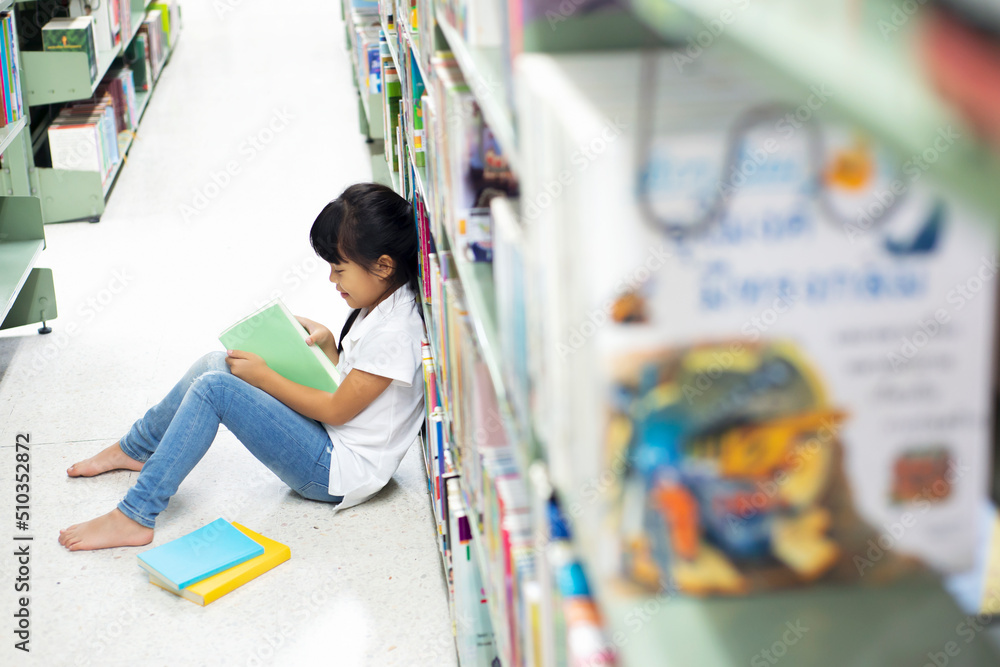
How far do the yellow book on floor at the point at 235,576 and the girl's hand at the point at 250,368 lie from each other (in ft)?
1.10

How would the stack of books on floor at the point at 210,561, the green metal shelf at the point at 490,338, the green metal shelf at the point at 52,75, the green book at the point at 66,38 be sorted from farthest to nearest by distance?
the green book at the point at 66,38 → the green metal shelf at the point at 52,75 → the stack of books on floor at the point at 210,561 → the green metal shelf at the point at 490,338

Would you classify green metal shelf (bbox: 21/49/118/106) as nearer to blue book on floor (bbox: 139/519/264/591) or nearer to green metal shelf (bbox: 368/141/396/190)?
green metal shelf (bbox: 368/141/396/190)

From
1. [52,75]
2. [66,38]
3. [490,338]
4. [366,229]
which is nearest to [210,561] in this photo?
[366,229]

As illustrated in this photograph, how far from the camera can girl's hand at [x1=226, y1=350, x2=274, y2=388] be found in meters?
2.06

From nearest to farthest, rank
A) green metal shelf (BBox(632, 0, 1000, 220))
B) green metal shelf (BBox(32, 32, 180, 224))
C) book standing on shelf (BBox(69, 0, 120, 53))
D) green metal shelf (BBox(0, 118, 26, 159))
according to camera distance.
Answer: green metal shelf (BBox(632, 0, 1000, 220)) < green metal shelf (BBox(0, 118, 26, 159)) < green metal shelf (BBox(32, 32, 180, 224)) < book standing on shelf (BBox(69, 0, 120, 53))

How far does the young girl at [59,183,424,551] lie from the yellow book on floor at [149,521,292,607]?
158 millimetres

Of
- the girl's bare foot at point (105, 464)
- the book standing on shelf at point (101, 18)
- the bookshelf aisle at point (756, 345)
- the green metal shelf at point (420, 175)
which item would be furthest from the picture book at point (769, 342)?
the book standing on shelf at point (101, 18)

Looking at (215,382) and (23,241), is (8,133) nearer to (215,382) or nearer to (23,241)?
(23,241)

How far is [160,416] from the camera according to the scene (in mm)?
2236

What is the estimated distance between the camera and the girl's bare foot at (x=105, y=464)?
2307mm

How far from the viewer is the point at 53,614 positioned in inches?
73.1

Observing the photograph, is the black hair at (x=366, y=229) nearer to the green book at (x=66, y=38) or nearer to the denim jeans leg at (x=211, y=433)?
the denim jeans leg at (x=211, y=433)

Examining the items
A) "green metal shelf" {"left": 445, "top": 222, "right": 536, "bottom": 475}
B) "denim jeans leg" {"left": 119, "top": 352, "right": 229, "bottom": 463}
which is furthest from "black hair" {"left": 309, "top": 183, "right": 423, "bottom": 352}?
"green metal shelf" {"left": 445, "top": 222, "right": 536, "bottom": 475}

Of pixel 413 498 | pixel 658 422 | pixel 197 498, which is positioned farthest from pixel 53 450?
pixel 658 422
